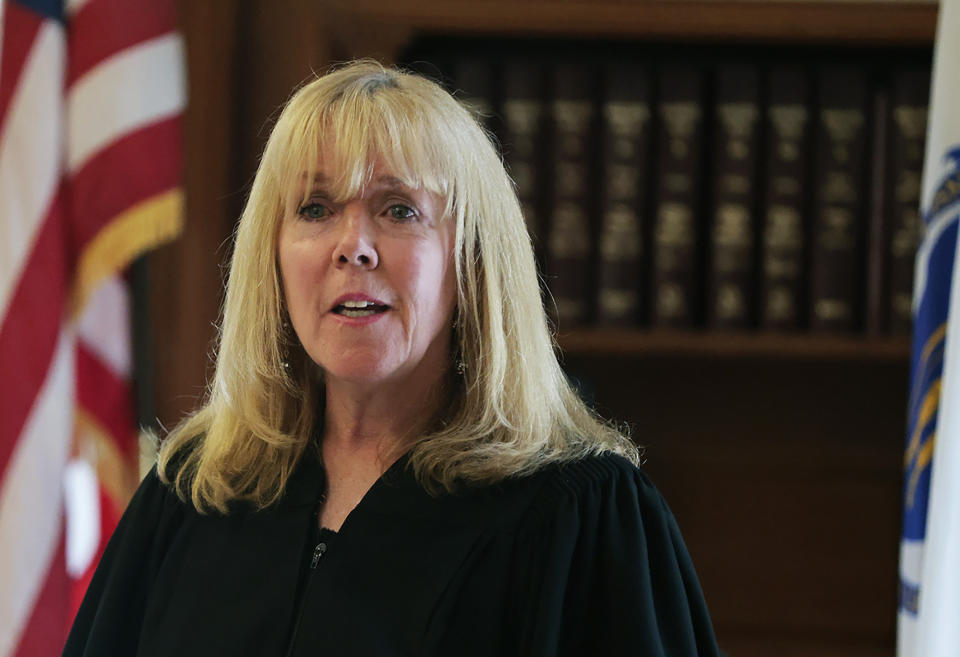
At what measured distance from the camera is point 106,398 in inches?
84.6

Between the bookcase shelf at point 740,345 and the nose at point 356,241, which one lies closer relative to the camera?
the nose at point 356,241

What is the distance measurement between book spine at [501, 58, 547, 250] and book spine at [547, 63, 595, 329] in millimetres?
25

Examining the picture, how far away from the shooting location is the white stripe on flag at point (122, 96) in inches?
81.1

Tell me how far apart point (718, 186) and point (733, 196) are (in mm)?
32

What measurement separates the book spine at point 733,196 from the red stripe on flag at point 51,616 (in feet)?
4.15

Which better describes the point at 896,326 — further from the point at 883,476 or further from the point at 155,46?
the point at 155,46

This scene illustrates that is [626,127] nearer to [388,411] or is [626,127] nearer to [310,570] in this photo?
[388,411]

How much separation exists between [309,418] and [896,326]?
3.75 feet

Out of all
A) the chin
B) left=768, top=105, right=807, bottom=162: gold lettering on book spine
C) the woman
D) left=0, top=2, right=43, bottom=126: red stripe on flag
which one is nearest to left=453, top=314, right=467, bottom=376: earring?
the woman

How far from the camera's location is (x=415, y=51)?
2.15 m

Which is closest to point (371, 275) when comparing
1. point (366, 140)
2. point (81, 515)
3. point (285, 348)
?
point (366, 140)

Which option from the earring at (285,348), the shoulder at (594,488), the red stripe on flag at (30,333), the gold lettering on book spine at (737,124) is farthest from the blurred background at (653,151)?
the shoulder at (594,488)

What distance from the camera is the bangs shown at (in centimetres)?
114

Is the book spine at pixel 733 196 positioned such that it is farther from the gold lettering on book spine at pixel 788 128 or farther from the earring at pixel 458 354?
the earring at pixel 458 354
